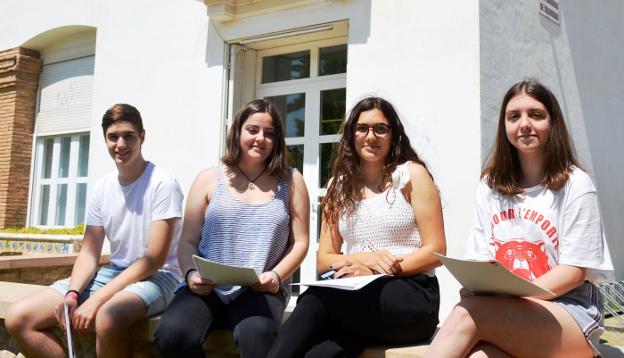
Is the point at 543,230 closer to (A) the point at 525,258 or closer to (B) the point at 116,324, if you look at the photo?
(A) the point at 525,258

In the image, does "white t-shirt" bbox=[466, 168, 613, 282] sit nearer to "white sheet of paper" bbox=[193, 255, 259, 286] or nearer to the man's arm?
"white sheet of paper" bbox=[193, 255, 259, 286]

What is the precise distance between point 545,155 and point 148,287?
203 cm

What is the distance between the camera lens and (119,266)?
3.33 meters

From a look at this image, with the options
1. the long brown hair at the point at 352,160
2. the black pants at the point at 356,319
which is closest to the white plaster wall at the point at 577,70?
the long brown hair at the point at 352,160

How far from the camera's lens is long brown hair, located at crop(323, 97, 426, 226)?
2.89 m

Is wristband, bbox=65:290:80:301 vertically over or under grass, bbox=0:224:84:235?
under

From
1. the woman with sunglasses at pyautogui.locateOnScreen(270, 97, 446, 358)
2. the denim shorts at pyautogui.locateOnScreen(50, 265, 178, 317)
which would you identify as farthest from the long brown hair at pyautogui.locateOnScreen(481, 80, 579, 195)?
the denim shorts at pyautogui.locateOnScreen(50, 265, 178, 317)

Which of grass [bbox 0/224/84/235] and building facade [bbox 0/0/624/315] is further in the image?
grass [bbox 0/224/84/235]

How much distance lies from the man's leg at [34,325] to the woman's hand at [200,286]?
2.56 ft

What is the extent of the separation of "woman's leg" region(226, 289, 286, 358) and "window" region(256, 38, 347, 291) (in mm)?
3446

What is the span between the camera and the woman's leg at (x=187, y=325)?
2617mm

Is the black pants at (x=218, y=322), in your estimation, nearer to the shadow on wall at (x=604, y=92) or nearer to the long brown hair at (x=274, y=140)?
the long brown hair at (x=274, y=140)

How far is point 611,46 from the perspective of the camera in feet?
24.9

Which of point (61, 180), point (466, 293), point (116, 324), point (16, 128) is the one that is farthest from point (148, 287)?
point (16, 128)
